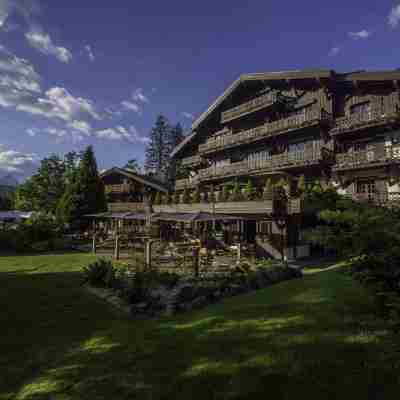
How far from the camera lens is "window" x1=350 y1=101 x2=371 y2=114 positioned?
17.5 metres

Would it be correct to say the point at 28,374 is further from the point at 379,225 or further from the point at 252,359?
the point at 379,225

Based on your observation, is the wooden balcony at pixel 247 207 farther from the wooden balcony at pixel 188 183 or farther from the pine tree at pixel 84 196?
the pine tree at pixel 84 196

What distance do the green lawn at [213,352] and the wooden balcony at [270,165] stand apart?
1289 cm

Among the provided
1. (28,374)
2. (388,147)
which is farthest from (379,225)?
(388,147)

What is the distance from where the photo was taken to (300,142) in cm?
2047

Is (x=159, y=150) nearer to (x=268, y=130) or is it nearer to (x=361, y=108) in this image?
(x=268, y=130)

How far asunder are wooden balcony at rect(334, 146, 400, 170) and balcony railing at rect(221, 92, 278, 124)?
757cm

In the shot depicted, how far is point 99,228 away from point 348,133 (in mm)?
25593

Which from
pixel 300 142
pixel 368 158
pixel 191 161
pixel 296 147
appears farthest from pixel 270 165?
pixel 191 161

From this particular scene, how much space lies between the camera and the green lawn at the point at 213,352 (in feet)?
11.8

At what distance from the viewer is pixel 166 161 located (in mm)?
62406

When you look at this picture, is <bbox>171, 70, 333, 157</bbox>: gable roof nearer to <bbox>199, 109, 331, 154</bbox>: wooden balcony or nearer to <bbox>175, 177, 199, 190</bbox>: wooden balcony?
<bbox>199, 109, 331, 154</bbox>: wooden balcony

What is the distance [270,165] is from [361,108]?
7.22 metres

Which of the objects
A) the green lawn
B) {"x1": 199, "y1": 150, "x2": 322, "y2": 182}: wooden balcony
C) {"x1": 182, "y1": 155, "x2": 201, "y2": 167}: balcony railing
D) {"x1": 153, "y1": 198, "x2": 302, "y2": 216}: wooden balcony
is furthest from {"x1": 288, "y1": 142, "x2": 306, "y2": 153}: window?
the green lawn
